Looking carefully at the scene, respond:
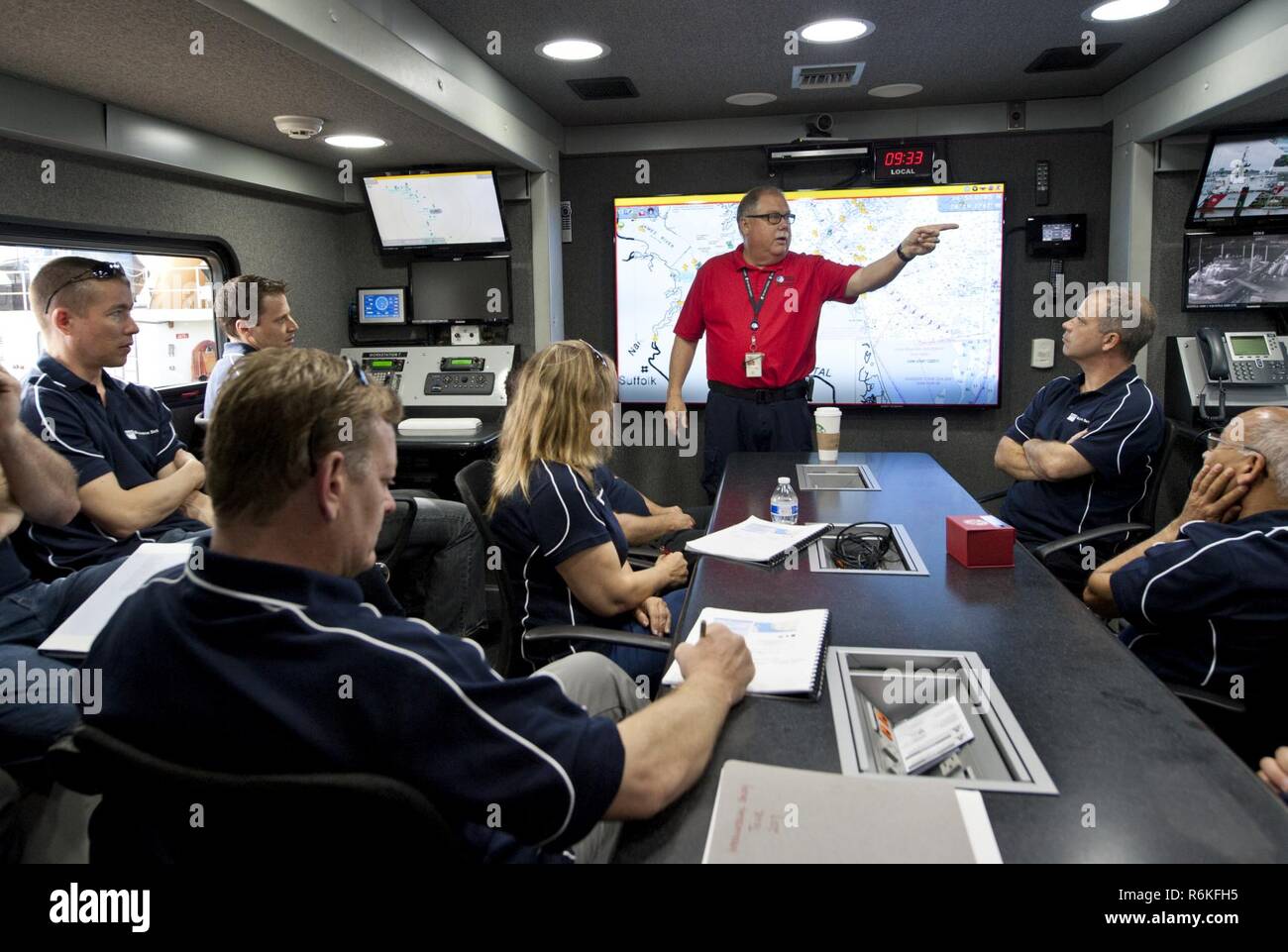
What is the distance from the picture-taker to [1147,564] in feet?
5.66

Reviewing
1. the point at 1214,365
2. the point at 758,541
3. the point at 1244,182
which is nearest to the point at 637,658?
the point at 758,541

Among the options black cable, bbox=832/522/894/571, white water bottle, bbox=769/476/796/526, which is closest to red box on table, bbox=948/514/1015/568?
black cable, bbox=832/522/894/571

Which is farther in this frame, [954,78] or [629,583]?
[954,78]

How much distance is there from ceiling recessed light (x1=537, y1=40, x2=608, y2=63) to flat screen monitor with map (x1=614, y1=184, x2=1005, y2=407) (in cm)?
123

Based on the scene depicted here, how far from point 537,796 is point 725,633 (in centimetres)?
48

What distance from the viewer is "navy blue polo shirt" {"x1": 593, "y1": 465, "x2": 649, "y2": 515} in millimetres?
2378

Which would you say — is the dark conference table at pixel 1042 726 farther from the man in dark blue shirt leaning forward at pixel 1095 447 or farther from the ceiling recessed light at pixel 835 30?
the ceiling recessed light at pixel 835 30

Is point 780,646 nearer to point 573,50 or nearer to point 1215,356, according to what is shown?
point 573,50

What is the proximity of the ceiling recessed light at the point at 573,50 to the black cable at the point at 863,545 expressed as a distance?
2.10m

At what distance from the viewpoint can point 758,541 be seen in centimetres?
216

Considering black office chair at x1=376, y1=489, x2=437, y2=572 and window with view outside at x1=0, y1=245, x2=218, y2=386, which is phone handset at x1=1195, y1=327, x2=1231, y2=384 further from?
window with view outside at x1=0, y1=245, x2=218, y2=386

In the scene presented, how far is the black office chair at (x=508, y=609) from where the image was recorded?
5.97ft
